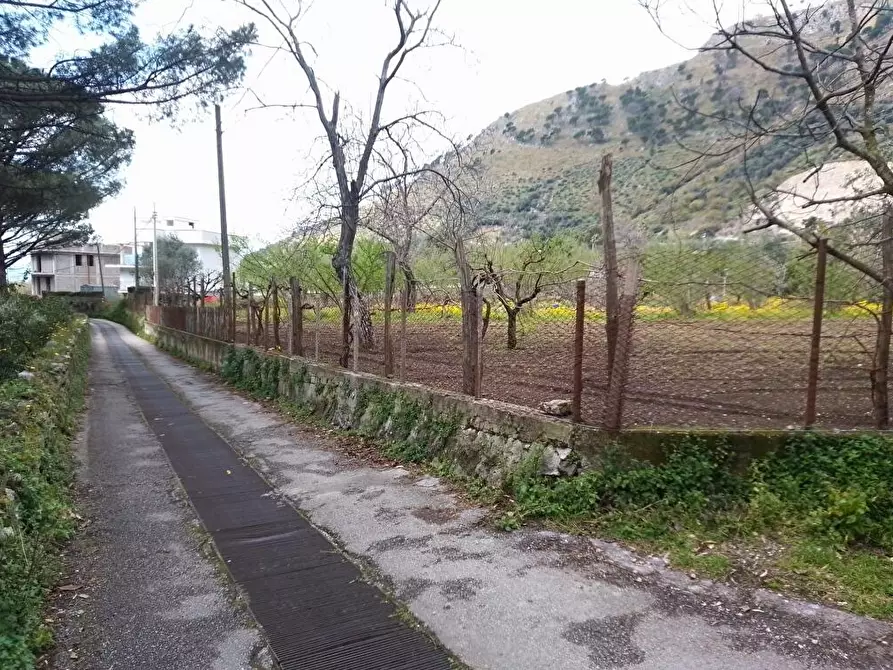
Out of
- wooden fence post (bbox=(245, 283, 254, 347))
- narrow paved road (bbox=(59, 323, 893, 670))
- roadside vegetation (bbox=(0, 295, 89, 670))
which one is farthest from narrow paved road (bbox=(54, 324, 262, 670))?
wooden fence post (bbox=(245, 283, 254, 347))

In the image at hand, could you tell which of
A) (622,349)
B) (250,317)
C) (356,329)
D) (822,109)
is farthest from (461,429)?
(250,317)

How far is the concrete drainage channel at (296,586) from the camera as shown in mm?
3193

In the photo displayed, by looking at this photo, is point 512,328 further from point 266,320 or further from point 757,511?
point 757,511

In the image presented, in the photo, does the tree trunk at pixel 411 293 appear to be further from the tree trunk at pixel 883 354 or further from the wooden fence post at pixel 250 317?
the wooden fence post at pixel 250 317

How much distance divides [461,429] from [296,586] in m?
2.56

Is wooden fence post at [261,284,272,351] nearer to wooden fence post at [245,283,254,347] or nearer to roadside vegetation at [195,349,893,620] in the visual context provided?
wooden fence post at [245,283,254,347]

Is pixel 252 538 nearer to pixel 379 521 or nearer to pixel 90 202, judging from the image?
pixel 379 521

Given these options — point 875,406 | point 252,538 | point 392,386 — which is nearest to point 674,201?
point 875,406

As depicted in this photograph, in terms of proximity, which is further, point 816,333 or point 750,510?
point 816,333

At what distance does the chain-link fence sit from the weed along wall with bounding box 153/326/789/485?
0.22 m

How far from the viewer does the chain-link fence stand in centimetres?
493

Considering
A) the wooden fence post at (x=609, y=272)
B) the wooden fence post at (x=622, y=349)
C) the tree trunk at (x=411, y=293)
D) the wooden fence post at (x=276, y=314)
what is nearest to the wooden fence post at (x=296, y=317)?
the wooden fence post at (x=276, y=314)

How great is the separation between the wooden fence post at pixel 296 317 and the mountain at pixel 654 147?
5610 millimetres

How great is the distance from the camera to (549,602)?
3635 mm
